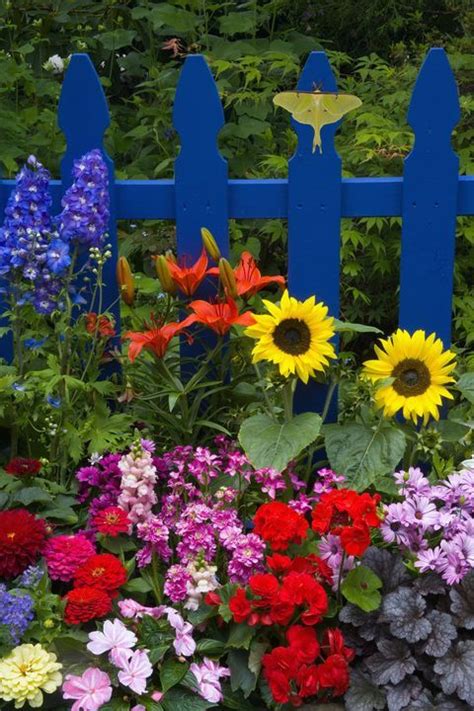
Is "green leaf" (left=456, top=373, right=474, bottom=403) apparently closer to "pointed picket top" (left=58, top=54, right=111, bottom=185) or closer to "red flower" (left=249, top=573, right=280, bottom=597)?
"red flower" (left=249, top=573, right=280, bottom=597)

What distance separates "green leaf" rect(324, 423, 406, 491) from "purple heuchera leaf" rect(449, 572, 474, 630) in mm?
405

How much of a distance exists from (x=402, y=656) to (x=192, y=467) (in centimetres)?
72

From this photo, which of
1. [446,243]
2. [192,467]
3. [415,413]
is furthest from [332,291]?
[192,467]

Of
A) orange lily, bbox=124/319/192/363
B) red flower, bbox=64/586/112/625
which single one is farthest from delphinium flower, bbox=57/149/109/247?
red flower, bbox=64/586/112/625

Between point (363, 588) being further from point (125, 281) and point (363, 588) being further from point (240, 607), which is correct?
point (125, 281)

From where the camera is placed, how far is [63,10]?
4785mm

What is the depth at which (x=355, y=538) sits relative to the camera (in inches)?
84.0

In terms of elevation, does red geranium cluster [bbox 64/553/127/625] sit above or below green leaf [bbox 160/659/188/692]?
above

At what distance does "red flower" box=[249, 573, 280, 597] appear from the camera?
2137mm

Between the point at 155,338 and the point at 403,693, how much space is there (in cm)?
112

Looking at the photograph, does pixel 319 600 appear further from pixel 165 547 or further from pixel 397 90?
pixel 397 90

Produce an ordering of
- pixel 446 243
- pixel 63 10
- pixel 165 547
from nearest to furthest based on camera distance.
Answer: pixel 165 547 < pixel 446 243 < pixel 63 10

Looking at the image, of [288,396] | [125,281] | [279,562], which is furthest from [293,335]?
[279,562]

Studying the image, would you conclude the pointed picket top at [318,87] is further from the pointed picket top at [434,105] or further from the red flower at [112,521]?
the red flower at [112,521]
